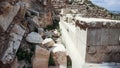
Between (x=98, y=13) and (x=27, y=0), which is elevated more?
(x=27, y=0)

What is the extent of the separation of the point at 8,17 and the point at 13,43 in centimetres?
78

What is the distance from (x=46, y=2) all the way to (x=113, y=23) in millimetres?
9154

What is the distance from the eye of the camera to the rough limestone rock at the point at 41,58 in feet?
19.8

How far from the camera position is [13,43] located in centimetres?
626

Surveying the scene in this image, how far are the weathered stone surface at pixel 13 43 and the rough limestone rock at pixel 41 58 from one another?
631 millimetres

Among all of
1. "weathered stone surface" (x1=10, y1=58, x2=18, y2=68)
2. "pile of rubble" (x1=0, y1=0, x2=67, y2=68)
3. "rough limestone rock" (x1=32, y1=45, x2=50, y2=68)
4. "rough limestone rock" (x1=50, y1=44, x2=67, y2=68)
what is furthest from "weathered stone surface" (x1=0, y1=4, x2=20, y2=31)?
"rough limestone rock" (x1=50, y1=44, x2=67, y2=68)

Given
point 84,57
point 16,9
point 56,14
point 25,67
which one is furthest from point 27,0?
point 84,57

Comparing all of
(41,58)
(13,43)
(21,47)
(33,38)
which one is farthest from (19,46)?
(41,58)

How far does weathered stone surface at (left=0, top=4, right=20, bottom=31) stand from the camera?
Result: 20.0 ft

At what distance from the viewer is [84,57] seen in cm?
327

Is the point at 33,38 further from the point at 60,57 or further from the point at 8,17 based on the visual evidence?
the point at 60,57

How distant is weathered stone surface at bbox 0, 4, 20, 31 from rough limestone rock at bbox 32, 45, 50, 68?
122 cm

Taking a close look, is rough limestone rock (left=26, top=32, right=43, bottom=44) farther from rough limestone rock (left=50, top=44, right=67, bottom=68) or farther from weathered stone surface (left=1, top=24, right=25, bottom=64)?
rough limestone rock (left=50, top=44, right=67, bottom=68)

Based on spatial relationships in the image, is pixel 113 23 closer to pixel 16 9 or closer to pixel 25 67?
pixel 25 67
